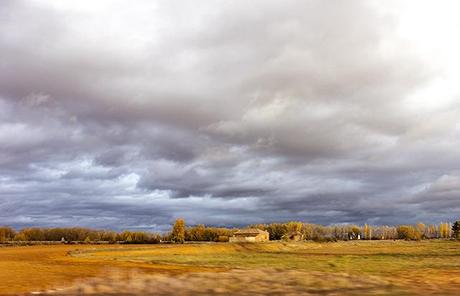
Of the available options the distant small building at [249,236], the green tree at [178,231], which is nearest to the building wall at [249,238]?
the distant small building at [249,236]

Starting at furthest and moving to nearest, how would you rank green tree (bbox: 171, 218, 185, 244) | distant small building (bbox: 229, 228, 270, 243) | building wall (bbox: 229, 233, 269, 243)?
green tree (bbox: 171, 218, 185, 244)
distant small building (bbox: 229, 228, 270, 243)
building wall (bbox: 229, 233, 269, 243)

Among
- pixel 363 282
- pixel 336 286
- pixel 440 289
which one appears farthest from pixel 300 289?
pixel 440 289

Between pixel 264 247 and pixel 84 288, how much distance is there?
9490cm

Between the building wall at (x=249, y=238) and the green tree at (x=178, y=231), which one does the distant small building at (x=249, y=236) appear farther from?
the green tree at (x=178, y=231)

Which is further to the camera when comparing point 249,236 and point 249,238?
point 249,236

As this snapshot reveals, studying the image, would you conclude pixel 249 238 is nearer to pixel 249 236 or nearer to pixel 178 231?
pixel 249 236

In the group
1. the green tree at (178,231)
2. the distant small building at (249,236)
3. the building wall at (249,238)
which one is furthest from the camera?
the green tree at (178,231)

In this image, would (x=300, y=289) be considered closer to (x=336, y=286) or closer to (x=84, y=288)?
(x=336, y=286)

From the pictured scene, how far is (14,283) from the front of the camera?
30.2 metres

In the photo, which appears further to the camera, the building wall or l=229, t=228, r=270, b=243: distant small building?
l=229, t=228, r=270, b=243: distant small building

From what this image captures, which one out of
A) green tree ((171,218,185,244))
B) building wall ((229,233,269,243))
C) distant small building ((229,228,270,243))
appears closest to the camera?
building wall ((229,233,269,243))

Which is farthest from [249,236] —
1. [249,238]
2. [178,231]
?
[178,231]

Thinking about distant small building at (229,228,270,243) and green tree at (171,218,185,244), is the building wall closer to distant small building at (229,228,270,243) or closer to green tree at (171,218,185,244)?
distant small building at (229,228,270,243)

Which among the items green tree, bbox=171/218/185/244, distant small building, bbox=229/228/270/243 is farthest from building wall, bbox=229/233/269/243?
green tree, bbox=171/218/185/244
